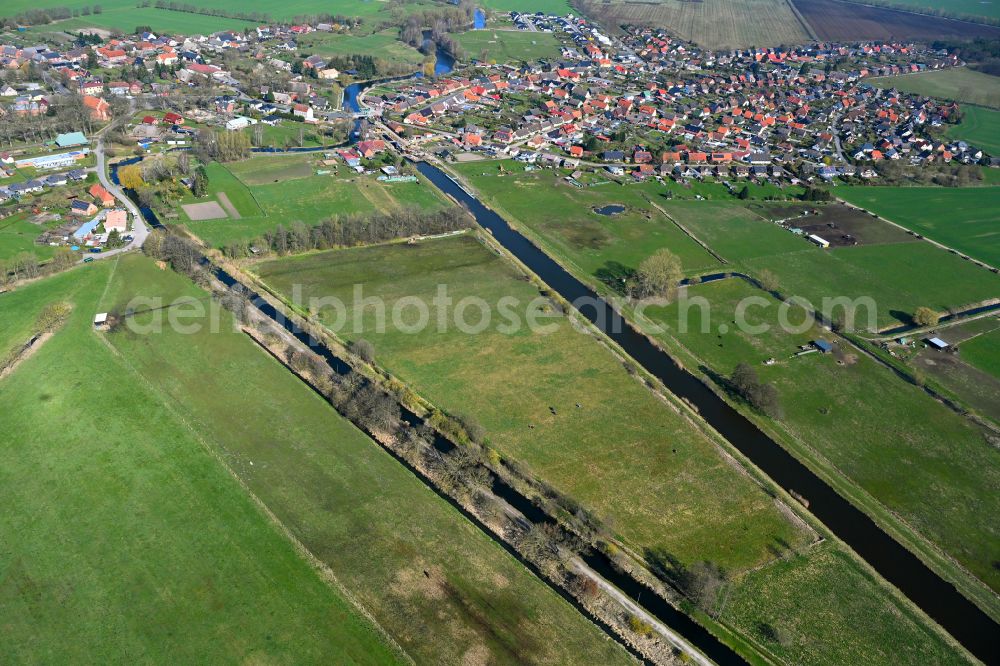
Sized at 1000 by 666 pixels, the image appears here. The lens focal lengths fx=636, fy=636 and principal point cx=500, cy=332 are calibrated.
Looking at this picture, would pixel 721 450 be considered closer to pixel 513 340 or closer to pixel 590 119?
pixel 513 340

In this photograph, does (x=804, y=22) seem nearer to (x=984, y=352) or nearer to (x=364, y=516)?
(x=984, y=352)

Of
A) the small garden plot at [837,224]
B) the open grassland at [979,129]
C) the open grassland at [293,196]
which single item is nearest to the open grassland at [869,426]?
the small garden plot at [837,224]

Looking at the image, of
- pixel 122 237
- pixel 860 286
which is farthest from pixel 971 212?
pixel 122 237

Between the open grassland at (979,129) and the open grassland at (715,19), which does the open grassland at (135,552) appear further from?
the open grassland at (715,19)

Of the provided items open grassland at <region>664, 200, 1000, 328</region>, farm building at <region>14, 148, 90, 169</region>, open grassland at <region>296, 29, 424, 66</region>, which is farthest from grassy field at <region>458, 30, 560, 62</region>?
farm building at <region>14, 148, 90, 169</region>

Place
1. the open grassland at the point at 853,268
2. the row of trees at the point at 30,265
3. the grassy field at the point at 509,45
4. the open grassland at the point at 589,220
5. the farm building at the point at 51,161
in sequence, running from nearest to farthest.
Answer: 1. the row of trees at the point at 30,265
2. the open grassland at the point at 853,268
3. the open grassland at the point at 589,220
4. the farm building at the point at 51,161
5. the grassy field at the point at 509,45

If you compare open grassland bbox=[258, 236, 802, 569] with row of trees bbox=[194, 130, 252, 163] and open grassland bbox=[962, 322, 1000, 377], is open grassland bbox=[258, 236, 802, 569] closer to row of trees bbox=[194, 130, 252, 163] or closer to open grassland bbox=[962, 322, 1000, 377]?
open grassland bbox=[962, 322, 1000, 377]
